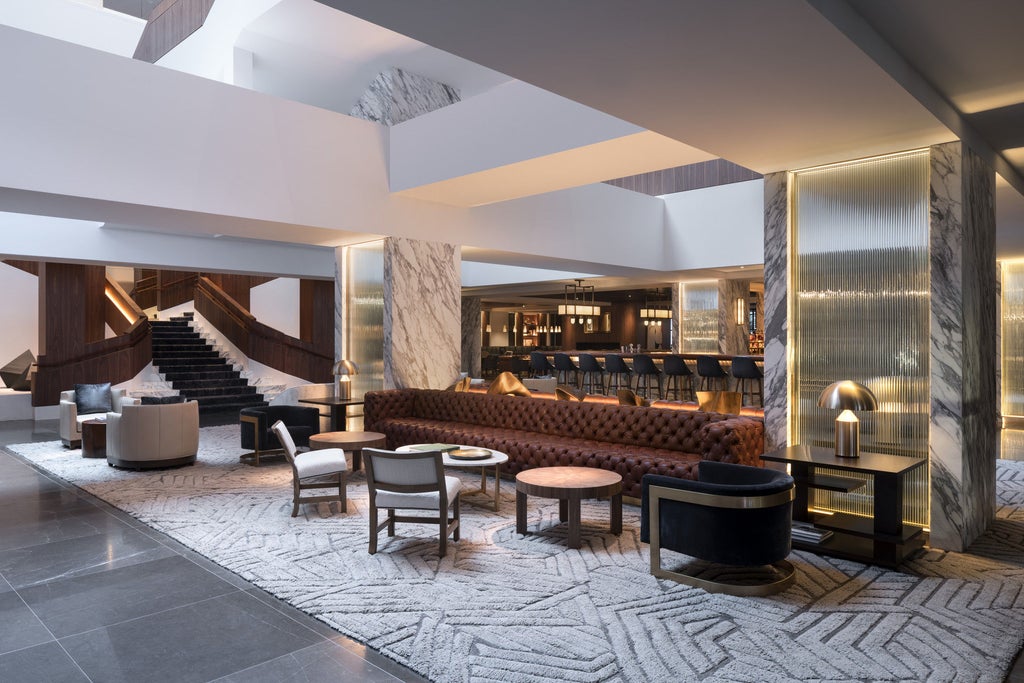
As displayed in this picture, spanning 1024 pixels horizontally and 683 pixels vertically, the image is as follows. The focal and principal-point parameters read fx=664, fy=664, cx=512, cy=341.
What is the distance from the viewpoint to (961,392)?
4672 millimetres

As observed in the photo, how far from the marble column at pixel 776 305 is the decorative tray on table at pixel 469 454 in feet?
7.96

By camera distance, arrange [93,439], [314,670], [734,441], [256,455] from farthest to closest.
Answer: [93,439] < [256,455] < [734,441] < [314,670]

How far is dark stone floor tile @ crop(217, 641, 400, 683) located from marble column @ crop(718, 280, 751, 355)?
11694mm

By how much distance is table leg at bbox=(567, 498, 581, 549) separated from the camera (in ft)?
15.4

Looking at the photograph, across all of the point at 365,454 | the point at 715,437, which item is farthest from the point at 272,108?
the point at 715,437

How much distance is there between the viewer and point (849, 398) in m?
4.42

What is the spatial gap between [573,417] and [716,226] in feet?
20.0

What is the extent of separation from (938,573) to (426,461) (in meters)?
3.39

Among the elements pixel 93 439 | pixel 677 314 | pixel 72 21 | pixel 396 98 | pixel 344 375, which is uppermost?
pixel 72 21

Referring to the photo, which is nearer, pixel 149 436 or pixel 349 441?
pixel 349 441

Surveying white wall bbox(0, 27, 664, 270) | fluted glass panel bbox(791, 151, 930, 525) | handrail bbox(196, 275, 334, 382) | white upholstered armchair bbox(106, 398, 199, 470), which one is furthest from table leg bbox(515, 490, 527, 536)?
handrail bbox(196, 275, 334, 382)

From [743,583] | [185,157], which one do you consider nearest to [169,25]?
[185,157]

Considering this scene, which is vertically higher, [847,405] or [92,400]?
[847,405]

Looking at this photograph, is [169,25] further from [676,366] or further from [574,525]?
[574,525]
